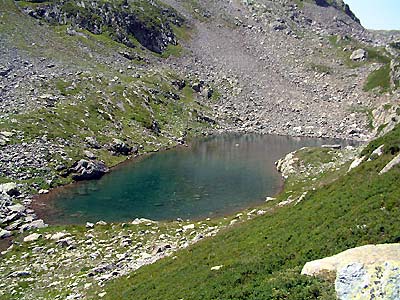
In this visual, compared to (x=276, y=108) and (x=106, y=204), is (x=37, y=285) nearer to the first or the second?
(x=106, y=204)

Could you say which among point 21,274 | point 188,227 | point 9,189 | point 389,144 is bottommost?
point 9,189

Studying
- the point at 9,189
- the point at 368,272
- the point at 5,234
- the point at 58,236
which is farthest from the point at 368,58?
the point at 368,272

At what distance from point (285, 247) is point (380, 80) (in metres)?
147

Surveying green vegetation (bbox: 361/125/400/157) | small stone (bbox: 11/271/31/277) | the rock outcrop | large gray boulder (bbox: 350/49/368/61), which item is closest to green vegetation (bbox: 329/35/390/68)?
large gray boulder (bbox: 350/49/368/61)

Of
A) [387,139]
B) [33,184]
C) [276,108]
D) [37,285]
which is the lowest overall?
[33,184]

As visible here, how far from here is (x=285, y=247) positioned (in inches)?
998

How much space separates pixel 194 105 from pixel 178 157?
4682 centimetres

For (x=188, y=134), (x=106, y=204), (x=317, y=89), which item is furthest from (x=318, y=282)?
(x=317, y=89)

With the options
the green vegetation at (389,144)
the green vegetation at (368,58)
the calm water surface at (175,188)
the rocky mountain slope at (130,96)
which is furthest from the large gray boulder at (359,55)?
the green vegetation at (389,144)

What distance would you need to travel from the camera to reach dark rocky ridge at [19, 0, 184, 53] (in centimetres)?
15098

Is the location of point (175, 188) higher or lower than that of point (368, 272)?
lower

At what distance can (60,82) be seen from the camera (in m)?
109

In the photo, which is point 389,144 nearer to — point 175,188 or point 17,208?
point 175,188

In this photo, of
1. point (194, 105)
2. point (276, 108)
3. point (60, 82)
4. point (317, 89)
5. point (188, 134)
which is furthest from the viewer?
point (317, 89)
